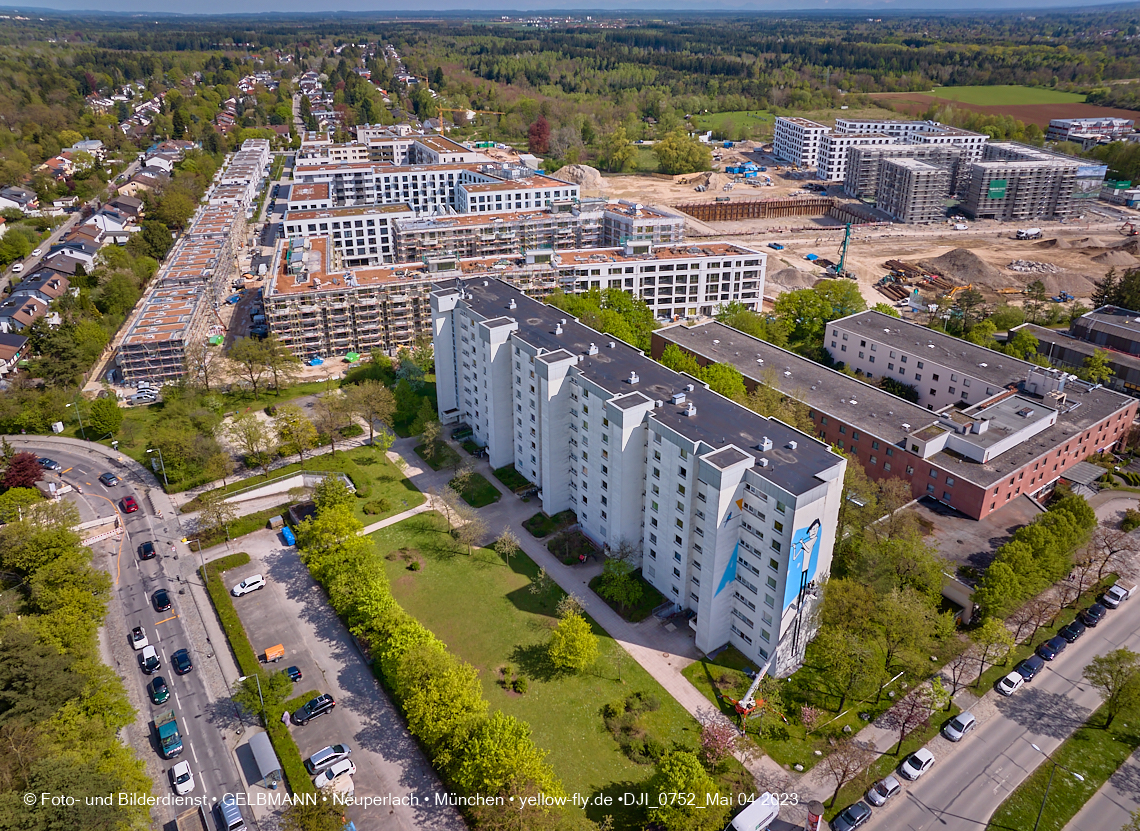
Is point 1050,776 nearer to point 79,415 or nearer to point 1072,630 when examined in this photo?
point 1072,630

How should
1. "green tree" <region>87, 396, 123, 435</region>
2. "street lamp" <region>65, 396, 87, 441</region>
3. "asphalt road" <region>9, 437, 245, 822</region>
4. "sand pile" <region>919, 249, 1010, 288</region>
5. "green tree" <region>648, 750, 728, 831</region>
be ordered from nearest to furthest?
"green tree" <region>648, 750, 728, 831</region> < "asphalt road" <region>9, 437, 245, 822</region> < "green tree" <region>87, 396, 123, 435</region> < "street lamp" <region>65, 396, 87, 441</region> < "sand pile" <region>919, 249, 1010, 288</region>

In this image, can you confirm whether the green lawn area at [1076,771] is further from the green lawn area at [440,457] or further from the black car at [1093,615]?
the green lawn area at [440,457]

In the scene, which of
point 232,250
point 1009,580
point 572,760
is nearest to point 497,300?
point 572,760

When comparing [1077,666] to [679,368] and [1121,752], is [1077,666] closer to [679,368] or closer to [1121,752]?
[1121,752]

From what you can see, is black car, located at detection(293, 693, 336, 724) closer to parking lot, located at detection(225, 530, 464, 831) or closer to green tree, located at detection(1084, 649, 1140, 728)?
parking lot, located at detection(225, 530, 464, 831)

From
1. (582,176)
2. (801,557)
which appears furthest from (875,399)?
(582,176)

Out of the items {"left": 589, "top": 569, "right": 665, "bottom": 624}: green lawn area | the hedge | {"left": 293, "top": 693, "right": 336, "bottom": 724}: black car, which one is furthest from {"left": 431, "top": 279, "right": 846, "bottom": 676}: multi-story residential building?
the hedge

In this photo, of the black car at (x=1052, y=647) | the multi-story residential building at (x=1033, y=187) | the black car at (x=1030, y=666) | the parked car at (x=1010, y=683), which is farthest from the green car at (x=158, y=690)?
the multi-story residential building at (x=1033, y=187)
